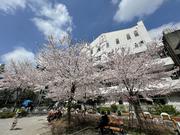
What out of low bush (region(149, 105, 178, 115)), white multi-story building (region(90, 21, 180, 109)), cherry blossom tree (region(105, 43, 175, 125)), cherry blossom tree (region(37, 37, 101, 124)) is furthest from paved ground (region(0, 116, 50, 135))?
white multi-story building (region(90, 21, 180, 109))

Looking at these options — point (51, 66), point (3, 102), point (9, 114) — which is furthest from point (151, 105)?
point (3, 102)

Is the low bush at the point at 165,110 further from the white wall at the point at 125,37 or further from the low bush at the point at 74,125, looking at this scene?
the white wall at the point at 125,37

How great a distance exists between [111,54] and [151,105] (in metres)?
11.9

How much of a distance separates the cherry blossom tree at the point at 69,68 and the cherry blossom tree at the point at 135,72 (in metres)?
1.70

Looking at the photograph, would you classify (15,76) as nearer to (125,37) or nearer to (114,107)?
(114,107)

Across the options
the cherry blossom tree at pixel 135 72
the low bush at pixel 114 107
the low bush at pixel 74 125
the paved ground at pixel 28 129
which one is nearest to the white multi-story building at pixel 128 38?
the low bush at pixel 114 107

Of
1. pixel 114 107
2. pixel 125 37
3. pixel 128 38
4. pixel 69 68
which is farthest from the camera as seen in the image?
pixel 125 37

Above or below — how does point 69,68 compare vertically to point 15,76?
below

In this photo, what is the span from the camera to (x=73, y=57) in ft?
39.2

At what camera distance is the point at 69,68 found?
11.3 metres

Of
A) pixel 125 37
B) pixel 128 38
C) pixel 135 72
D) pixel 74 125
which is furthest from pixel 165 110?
pixel 125 37

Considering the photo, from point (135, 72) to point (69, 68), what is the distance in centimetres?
500

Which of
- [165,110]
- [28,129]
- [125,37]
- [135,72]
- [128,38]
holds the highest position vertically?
[125,37]

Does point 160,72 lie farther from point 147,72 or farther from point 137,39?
point 137,39
